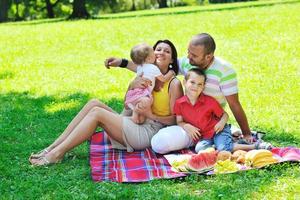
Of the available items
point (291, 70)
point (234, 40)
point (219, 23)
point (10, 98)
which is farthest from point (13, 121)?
point (219, 23)

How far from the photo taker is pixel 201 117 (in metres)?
5.63

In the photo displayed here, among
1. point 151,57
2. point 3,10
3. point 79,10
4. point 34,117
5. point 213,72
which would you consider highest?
point 151,57

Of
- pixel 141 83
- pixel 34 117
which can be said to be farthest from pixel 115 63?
pixel 34 117

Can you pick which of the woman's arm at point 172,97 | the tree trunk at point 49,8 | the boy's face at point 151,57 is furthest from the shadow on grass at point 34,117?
the tree trunk at point 49,8

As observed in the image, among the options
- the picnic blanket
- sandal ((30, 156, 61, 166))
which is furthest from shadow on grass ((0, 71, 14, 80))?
sandal ((30, 156, 61, 166))

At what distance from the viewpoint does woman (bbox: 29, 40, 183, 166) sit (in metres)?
5.61

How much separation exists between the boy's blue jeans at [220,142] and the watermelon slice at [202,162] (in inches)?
10.8

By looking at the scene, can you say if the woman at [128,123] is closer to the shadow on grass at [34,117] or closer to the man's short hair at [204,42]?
the man's short hair at [204,42]

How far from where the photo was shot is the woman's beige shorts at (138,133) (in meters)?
5.72

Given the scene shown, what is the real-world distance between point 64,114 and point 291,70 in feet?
Result: 14.4

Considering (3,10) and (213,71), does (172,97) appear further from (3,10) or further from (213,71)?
(3,10)

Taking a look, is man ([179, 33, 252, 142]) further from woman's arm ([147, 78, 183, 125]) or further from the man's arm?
woman's arm ([147, 78, 183, 125])

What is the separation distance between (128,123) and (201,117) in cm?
73

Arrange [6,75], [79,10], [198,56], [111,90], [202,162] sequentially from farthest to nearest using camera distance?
[79,10], [6,75], [111,90], [198,56], [202,162]
